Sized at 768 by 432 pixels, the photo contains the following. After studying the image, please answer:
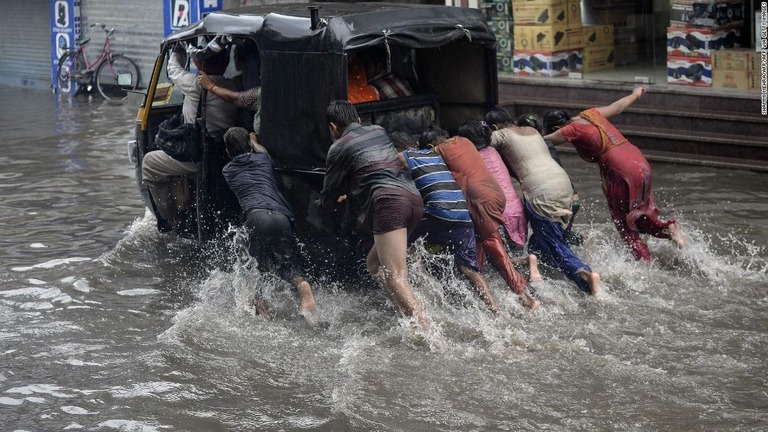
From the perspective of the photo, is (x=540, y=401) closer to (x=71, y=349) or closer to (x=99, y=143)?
(x=71, y=349)

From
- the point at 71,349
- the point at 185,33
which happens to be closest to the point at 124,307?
the point at 71,349

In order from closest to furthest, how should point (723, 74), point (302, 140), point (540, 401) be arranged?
point (540, 401) < point (302, 140) < point (723, 74)

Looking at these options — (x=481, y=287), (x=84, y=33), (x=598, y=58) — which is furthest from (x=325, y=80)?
(x=84, y=33)

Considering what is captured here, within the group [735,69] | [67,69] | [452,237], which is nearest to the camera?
[452,237]

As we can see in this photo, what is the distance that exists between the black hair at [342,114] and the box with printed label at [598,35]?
730cm

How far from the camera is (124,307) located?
7.29 m

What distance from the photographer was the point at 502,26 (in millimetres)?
13664

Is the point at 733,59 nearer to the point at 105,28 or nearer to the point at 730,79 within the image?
the point at 730,79

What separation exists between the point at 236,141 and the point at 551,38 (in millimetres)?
7086

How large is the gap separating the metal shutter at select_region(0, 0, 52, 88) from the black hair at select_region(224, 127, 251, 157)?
13941 mm

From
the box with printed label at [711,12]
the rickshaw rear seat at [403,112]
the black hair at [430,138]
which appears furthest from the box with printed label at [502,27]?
the black hair at [430,138]

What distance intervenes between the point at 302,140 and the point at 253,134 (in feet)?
1.53

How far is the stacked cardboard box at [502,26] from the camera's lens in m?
13.6

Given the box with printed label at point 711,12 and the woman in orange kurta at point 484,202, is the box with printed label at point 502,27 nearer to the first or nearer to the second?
the box with printed label at point 711,12
